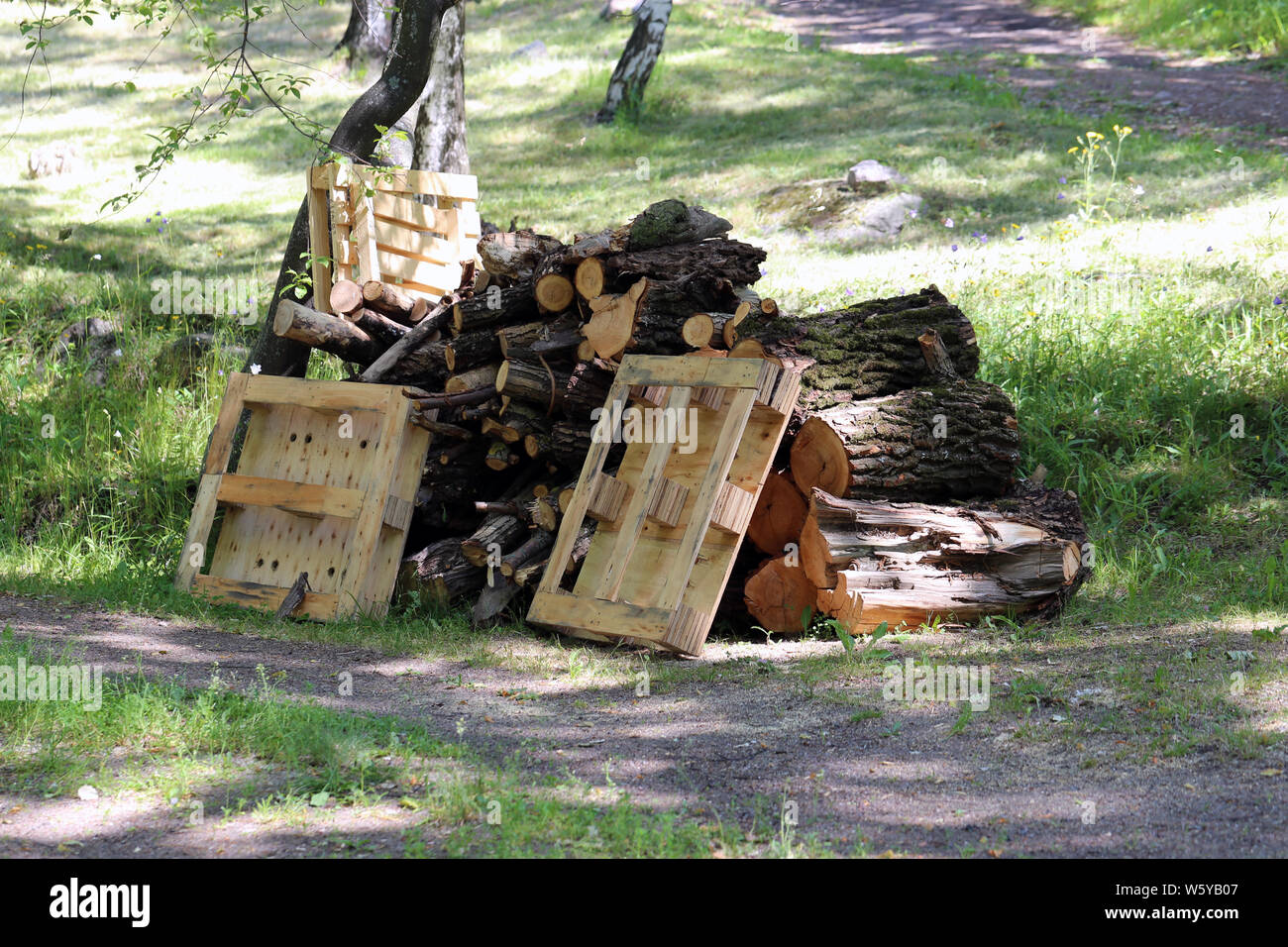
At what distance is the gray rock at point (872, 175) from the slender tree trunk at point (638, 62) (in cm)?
479

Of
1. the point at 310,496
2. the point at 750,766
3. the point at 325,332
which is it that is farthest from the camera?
the point at 325,332

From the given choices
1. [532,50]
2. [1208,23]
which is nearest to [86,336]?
[532,50]

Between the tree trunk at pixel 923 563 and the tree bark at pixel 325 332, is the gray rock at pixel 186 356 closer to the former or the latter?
the tree bark at pixel 325 332

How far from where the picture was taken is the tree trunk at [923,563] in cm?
550

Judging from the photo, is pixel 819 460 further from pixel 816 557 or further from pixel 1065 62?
pixel 1065 62

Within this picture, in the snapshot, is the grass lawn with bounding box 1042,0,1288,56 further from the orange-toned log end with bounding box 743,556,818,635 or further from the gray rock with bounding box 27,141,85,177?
the gray rock with bounding box 27,141,85,177

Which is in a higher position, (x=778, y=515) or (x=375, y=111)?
(x=375, y=111)

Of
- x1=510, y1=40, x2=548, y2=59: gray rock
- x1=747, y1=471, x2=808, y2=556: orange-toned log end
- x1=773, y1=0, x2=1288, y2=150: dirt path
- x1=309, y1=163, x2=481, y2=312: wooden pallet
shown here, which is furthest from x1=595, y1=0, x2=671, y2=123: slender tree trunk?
x1=747, y1=471, x2=808, y2=556: orange-toned log end

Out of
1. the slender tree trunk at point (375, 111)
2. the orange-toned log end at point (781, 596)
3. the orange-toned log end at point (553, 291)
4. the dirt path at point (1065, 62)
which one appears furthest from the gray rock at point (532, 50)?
the orange-toned log end at point (781, 596)

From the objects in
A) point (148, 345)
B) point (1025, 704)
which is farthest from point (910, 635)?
point (148, 345)

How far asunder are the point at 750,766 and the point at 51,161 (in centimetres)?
1434

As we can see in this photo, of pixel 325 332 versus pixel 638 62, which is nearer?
pixel 325 332

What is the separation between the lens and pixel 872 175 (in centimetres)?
1191

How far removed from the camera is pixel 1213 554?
6.34 meters
